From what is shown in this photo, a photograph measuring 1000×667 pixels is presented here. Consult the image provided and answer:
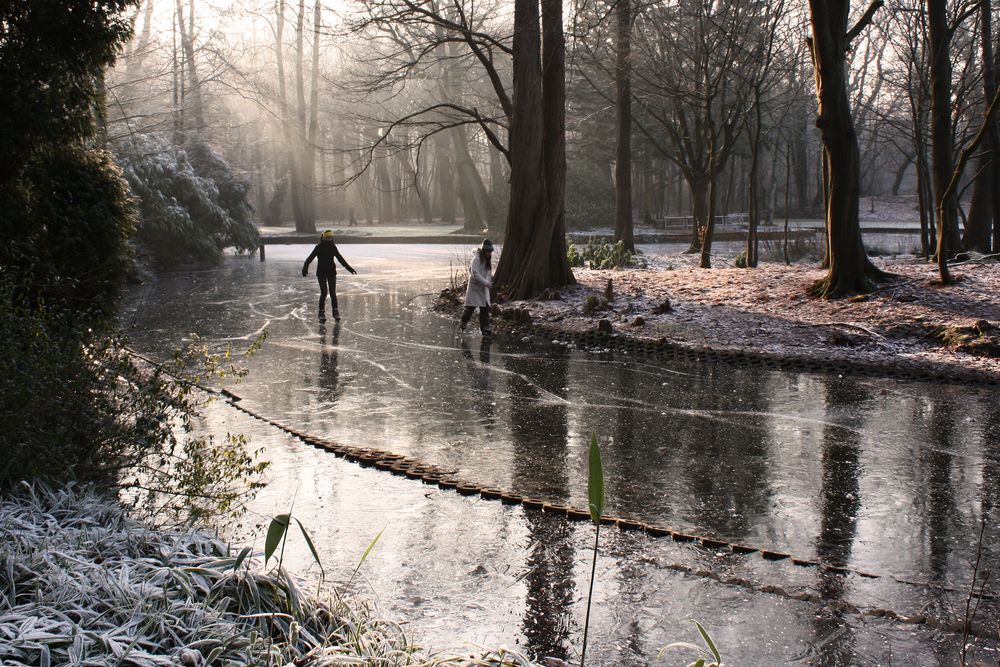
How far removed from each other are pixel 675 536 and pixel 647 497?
88 cm

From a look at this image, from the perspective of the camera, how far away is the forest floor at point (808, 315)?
1211 cm

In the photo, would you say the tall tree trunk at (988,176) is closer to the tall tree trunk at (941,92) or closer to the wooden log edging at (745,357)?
the tall tree trunk at (941,92)

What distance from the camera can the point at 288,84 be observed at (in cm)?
7319

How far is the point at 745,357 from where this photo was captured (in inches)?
492

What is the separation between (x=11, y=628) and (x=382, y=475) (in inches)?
149

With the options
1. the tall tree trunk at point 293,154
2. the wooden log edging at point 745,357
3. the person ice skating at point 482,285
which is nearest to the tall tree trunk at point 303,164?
the tall tree trunk at point 293,154

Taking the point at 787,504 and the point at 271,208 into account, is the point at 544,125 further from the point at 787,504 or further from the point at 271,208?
the point at 271,208

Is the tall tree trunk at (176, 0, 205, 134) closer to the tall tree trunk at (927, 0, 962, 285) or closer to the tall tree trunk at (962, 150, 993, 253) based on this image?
the tall tree trunk at (927, 0, 962, 285)

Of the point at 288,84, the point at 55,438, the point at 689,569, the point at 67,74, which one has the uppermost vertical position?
the point at 288,84

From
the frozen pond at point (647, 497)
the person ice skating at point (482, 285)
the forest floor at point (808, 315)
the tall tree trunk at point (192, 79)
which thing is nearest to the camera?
the frozen pond at point (647, 497)

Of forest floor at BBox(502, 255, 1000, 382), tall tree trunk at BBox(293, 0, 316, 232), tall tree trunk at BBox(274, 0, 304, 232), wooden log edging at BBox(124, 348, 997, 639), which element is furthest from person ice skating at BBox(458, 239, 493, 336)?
tall tree trunk at BBox(274, 0, 304, 232)

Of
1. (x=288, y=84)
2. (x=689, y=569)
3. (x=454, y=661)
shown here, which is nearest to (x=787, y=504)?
(x=689, y=569)

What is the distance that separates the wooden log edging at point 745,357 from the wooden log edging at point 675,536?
6157 millimetres

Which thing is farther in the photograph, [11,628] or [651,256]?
[651,256]
